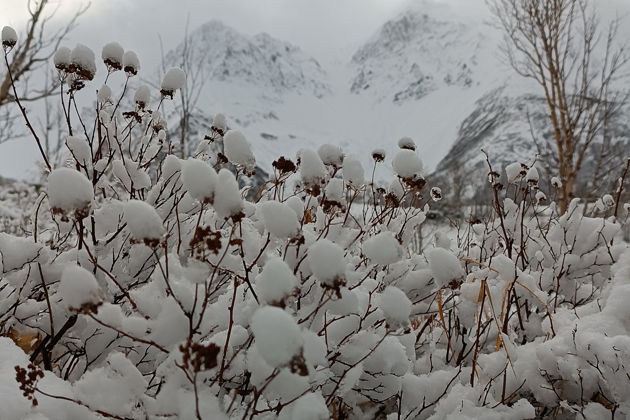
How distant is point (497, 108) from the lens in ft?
197

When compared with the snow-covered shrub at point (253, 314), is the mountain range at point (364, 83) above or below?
above

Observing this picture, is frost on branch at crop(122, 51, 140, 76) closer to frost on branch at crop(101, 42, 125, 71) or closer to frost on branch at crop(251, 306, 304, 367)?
frost on branch at crop(101, 42, 125, 71)

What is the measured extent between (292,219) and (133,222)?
250 mm

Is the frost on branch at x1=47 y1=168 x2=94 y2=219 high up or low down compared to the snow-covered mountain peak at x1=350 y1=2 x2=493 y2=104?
down

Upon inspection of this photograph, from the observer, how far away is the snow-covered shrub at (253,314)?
2.21 ft

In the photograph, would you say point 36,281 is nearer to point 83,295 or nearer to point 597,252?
point 83,295

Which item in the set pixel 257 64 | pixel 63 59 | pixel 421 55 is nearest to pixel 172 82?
pixel 63 59

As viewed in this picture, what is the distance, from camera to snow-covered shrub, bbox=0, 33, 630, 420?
2.21 feet

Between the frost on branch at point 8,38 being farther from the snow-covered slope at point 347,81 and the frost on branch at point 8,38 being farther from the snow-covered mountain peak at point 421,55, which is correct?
the snow-covered mountain peak at point 421,55

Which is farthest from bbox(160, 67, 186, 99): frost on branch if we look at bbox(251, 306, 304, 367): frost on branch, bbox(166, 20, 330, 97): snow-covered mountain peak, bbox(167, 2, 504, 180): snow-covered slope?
bbox(166, 20, 330, 97): snow-covered mountain peak

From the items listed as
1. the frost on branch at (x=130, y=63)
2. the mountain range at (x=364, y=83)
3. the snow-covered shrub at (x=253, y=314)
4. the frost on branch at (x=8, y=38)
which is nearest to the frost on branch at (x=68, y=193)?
the snow-covered shrub at (x=253, y=314)

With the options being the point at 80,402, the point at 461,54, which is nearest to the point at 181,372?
the point at 80,402

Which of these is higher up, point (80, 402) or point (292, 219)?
point (292, 219)

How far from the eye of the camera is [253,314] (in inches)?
29.0
